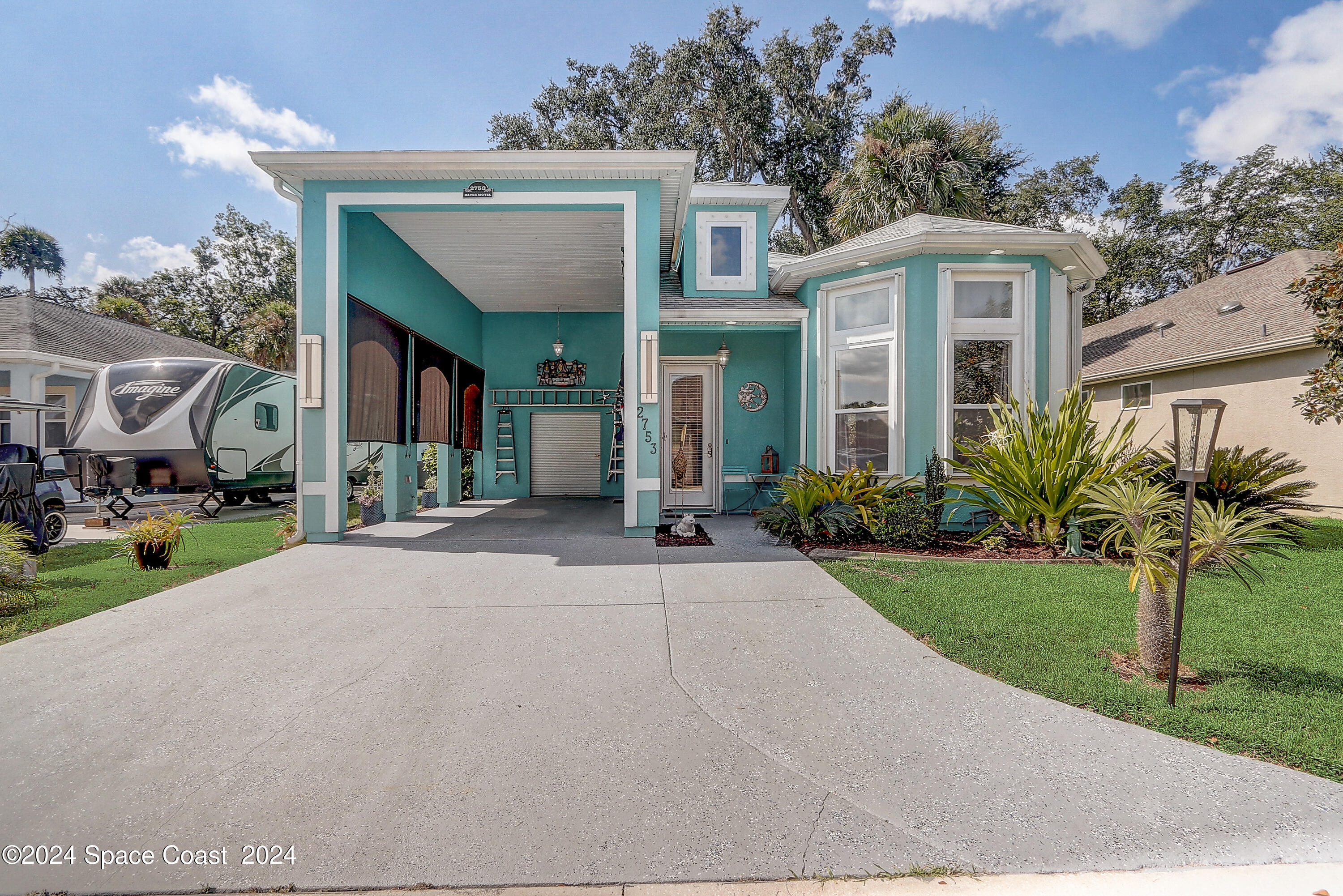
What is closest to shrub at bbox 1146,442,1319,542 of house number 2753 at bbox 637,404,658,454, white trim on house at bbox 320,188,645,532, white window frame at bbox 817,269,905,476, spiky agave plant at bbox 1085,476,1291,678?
white window frame at bbox 817,269,905,476

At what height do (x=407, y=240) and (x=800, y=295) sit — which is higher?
(x=407, y=240)

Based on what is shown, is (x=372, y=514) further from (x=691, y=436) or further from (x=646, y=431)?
(x=691, y=436)

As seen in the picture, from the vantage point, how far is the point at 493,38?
414 inches

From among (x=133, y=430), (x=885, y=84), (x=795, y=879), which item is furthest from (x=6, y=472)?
(x=885, y=84)

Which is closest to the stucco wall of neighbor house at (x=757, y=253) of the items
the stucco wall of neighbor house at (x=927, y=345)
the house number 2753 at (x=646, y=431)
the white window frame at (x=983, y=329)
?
the stucco wall of neighbor house at (x=927, y=345)

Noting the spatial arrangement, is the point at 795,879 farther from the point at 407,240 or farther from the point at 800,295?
the point at 407,240

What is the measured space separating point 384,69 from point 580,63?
12.9m

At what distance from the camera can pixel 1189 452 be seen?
2.89 meters

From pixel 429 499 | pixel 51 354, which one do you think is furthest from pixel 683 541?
pixel 51 354

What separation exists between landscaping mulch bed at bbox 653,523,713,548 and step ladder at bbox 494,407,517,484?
20.7 feet

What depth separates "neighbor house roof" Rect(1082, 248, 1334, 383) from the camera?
31.9 feet

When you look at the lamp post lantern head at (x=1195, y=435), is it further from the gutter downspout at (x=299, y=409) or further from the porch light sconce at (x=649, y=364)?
the gutter downspout at (x=299, y=409)

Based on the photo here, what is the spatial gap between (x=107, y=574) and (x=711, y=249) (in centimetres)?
900

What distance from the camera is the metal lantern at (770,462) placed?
31.2 feet
